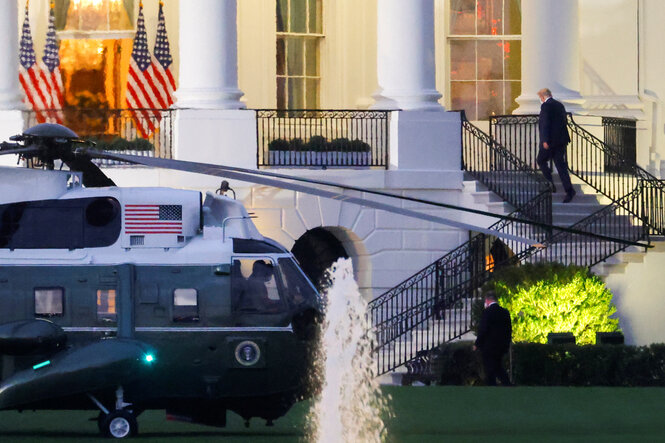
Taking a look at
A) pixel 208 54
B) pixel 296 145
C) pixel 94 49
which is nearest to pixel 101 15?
pixel 94 49

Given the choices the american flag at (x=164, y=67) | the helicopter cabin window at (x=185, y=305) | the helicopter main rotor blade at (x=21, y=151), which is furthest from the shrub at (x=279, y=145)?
the helicopter main rotor blade at (x=21, y=151)

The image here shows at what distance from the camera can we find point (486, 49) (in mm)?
36094

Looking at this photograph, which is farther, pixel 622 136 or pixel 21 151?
pixel 622 136

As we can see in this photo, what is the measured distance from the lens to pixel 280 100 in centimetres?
3550

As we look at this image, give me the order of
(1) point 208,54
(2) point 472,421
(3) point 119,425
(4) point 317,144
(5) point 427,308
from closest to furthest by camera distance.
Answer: (3) point 119,425, (2) point 472,421, (5) point 427,308, (1) point 208,54, (4) point 317,144

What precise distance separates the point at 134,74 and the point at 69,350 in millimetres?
14849

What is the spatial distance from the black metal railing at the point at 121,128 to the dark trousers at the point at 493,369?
27.1ft

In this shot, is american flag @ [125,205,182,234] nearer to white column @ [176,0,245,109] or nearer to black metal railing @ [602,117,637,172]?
white column @ [176,0,245,109]

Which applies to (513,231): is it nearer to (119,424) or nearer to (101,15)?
(101,15)

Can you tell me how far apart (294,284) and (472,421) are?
99.7 inches

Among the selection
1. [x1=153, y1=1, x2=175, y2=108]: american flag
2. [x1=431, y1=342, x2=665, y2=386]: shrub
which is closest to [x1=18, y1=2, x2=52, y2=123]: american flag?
[x1=153, y1=1, x2=175, y2=108]: american flag

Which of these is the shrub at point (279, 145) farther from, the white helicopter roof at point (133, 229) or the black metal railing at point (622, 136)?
the white helicopter roof at point (133, 229)

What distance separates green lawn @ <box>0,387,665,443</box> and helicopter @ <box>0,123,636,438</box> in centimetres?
46

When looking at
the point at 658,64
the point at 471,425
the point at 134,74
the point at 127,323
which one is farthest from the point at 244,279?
the point at 658,64
